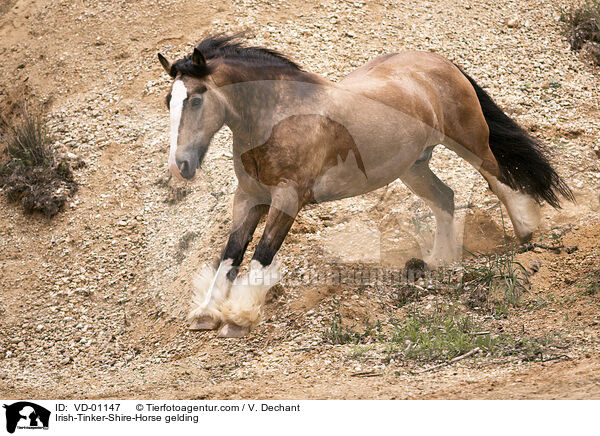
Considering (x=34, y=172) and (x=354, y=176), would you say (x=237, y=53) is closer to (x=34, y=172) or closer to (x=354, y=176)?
(x=354, y=176)

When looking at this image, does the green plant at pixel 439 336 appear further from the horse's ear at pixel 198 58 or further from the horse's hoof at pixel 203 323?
the horse's ear at pixel 198 58

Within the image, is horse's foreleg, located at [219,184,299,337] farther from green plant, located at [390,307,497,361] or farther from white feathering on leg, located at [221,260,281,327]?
green plant, located at [390,307,497,361]

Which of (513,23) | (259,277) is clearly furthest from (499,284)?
(513,23)

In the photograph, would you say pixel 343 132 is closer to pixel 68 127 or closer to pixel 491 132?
pixel 491 132

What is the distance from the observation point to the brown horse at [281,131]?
450 cm

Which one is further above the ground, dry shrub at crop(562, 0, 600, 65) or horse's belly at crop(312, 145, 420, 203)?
dry shrub at crop(562, 0, 600, 65)

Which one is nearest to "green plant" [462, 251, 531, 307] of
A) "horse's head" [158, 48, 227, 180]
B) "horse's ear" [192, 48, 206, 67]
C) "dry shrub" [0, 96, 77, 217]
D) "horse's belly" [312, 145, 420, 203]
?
"horse's belly" [312, 145, 420, 203]

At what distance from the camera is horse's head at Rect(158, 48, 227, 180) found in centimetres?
436

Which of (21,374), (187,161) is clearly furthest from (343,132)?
(21,374)

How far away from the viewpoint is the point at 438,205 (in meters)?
6.31

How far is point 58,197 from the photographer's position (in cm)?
719

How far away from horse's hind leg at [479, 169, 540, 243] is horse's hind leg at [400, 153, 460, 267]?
0.41 meters

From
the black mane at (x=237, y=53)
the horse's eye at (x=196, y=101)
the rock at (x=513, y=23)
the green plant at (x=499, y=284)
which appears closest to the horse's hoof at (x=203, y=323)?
the horse's eye at (x=196, y=101)
